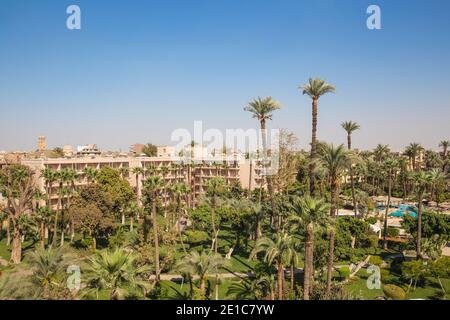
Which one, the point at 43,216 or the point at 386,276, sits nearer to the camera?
the point at 386,276

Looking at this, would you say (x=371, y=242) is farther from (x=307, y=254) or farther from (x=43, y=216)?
(x=43, y=216)

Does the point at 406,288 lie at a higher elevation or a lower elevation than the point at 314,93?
lower

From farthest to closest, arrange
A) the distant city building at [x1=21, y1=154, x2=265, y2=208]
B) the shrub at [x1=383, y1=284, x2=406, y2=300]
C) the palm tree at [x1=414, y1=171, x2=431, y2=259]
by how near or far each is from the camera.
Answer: the distant city building at [x1=21, y1=154, x2=265, y2=208]
the palm tree at [x1=414, y1=171, x2=431, y2=259]
the shrub at [x1=383, y1=284, x2=406, y2=300]

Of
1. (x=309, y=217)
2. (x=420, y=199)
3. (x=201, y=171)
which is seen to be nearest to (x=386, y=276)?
(x=420, y=199)

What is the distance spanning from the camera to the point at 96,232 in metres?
52.2

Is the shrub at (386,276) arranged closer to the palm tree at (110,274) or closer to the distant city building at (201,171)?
the palm tree at (110,274)

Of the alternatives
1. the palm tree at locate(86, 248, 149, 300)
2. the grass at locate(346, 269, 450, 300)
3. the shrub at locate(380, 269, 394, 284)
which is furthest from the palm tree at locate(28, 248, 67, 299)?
the shrub at locate(380, 269, 394, 284)

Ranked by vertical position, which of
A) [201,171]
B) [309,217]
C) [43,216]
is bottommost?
[43,216]

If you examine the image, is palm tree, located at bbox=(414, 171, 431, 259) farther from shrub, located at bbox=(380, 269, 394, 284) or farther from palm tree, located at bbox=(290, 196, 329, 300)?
palm tree, located at bbox=(290, 196, 329, 300)

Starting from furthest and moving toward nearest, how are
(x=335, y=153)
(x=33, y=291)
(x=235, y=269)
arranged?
(x=235, y=269) → (x=335, y=153) → (x=33, y=291)

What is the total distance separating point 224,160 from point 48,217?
59227 mm

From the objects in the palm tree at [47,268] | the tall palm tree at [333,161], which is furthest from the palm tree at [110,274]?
the tall palm tree at [333,161]

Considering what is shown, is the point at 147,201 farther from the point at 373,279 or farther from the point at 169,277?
the point at 373,279
